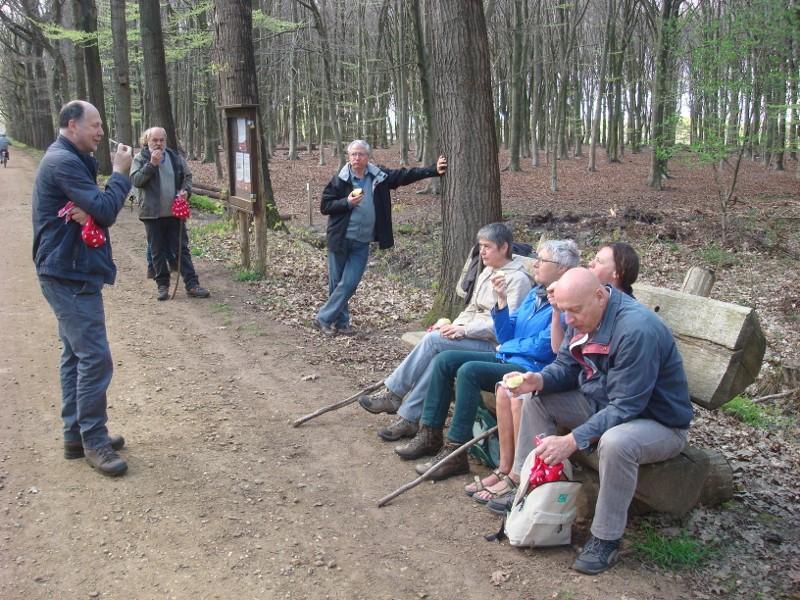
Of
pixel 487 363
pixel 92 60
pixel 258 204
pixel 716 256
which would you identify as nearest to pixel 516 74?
pixel 92 60

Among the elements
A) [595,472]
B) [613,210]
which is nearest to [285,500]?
[595,472]

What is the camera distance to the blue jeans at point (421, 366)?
4.82 m

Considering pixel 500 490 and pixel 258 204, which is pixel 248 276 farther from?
pixel 500 490

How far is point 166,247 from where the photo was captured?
28.3ft

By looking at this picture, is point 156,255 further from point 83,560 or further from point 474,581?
point 474,581

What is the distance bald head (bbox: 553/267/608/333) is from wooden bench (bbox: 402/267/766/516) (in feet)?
2.51

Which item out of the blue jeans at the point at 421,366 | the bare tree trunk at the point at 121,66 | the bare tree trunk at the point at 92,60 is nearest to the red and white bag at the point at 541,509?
the blue jeans at the point at 421,366

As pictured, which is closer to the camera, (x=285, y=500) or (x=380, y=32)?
(x=285, y=500)

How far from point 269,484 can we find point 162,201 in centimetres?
501

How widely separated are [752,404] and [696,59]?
9.63 metres

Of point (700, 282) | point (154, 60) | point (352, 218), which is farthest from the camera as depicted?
point (154, 60)

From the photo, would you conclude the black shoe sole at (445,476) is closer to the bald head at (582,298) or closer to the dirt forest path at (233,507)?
the dirt forest path at (233,507)

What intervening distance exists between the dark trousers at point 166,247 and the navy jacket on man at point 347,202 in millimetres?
2108

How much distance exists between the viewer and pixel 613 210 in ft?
51.7
